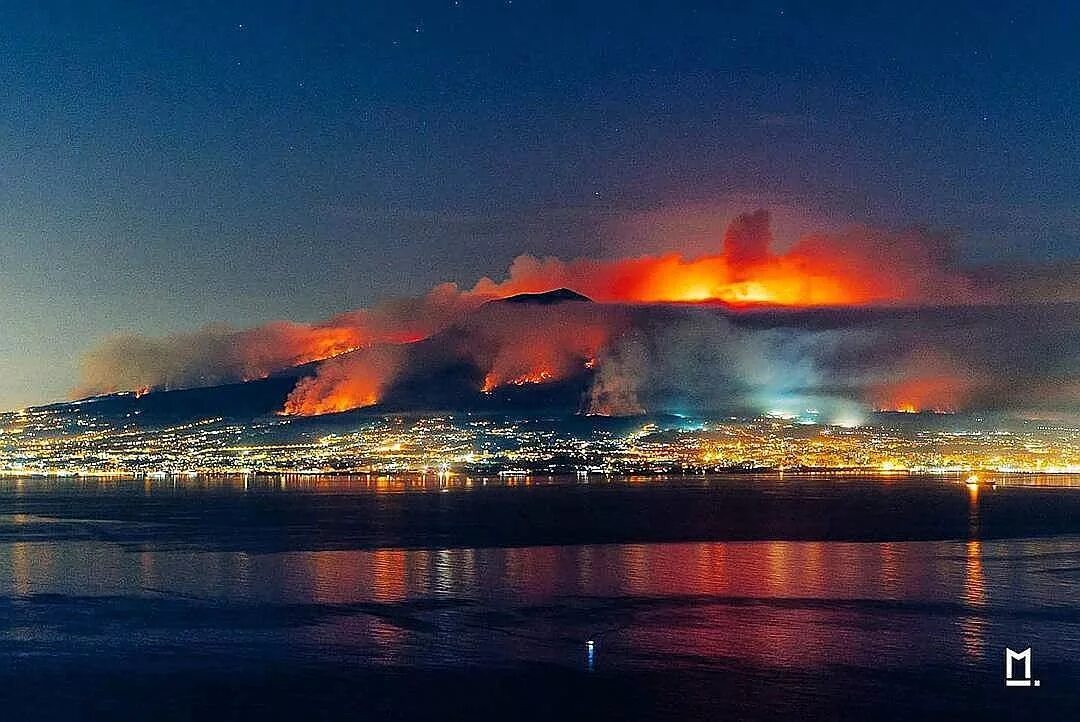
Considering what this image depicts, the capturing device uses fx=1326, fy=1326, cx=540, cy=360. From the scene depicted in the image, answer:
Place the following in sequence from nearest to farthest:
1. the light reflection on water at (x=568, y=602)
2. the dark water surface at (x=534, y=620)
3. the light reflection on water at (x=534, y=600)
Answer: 1. the dark water surface at (x=534, y=620)
2. the light reflection on water at (x=534, y=600)
3. the light reflection on water at (x=568, y=602)

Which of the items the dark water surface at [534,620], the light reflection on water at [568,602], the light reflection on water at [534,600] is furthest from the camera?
the light reflection on water at [568,602]

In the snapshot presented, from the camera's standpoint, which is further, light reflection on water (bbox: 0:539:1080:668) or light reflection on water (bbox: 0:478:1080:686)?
light reflection on water (bbox: 0:539:1080:668)

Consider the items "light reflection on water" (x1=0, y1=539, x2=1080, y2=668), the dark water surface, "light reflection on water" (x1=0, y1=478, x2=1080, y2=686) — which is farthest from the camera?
"light reflection on water" (x1=0, y1=539, x2=1080, y2=668)

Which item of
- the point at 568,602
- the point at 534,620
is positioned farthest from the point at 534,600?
the point at 534,620

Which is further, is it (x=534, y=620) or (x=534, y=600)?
(x=534, y=600)

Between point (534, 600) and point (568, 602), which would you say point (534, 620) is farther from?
point (534, 600)

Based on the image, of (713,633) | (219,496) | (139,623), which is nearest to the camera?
(713,633)

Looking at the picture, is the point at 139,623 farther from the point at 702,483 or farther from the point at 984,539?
the point at 702,483

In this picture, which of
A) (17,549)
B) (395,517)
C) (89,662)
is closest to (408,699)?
(89,662)
